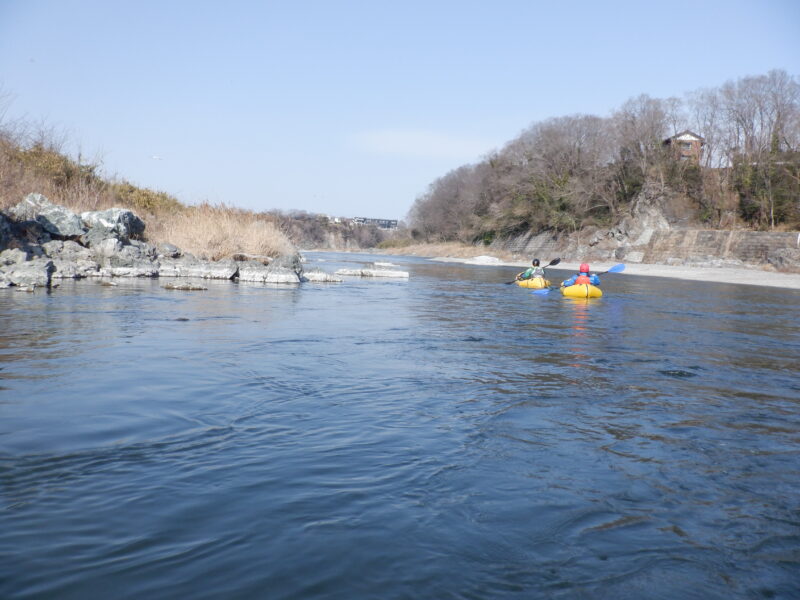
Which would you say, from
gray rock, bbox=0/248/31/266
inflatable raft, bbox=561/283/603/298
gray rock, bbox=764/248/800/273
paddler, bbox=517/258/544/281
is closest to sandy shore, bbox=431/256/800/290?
gray rock, bbox=764/248/800/273

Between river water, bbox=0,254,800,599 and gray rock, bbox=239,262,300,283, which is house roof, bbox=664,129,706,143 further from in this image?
river water, bbox=0,254,800,599

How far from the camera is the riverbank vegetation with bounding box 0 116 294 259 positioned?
22125 mm

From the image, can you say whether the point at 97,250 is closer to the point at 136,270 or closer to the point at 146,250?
the point at 146,250

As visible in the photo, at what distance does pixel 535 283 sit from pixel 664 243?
1175 inches

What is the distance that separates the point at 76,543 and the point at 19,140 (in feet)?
87.7

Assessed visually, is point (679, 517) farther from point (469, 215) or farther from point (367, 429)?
point (469, 215)

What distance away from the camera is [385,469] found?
4184mm

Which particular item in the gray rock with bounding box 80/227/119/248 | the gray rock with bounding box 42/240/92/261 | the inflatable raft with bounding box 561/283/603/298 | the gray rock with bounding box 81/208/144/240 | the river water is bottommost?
the river water

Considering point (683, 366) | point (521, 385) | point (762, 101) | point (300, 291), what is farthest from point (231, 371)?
point (762, 101)

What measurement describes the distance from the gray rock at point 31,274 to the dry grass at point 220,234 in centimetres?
776

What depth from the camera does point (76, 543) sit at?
3.04m

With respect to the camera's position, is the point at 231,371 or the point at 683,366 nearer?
the point at 231,371

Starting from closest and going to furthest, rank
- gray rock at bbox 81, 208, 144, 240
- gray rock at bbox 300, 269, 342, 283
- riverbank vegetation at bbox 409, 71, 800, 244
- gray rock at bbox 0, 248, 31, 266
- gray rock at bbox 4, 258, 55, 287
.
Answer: gray rock at bbox 4, 258, 55, 287
gray rock at bbox 0, 248, 31, 266
gray rock at bbox 81, 208, 144, 240
gray rock at bbox 300, 269, 342, 283
riverbank vegetation at bbox 409, 71, 800, 244

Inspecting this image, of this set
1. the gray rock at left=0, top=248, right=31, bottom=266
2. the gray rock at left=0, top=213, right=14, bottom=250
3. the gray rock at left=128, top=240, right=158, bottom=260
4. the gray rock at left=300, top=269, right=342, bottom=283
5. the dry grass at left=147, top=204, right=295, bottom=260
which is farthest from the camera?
the dry grass at left=147, top=204, right=295, bottom=260
